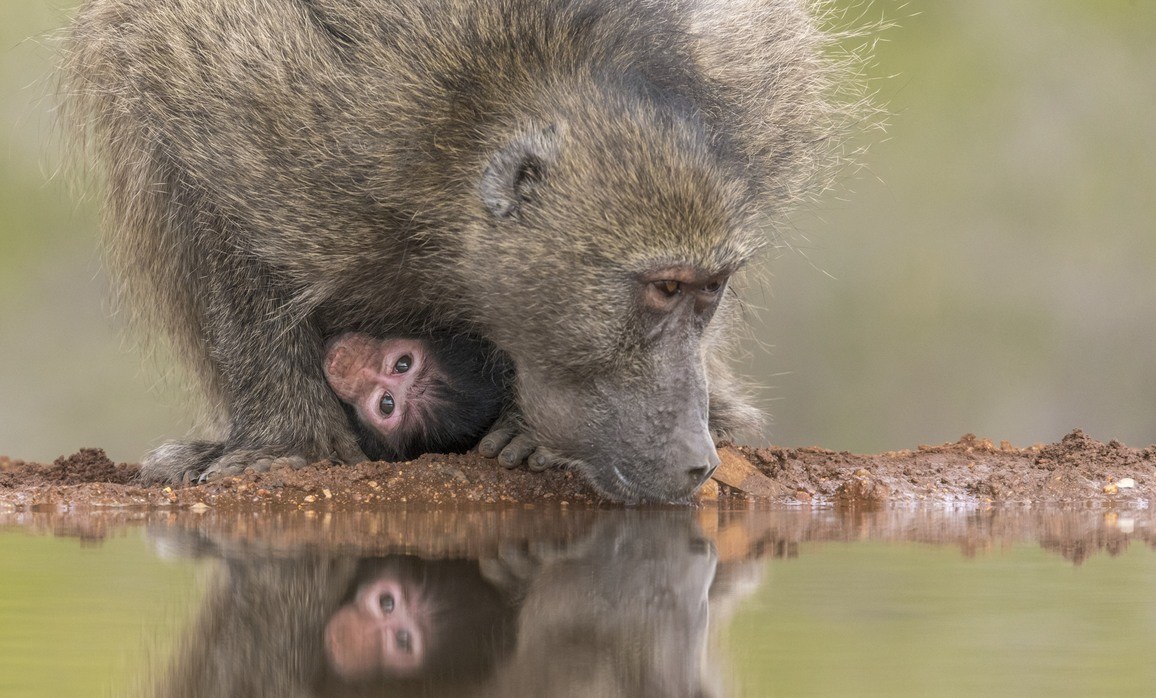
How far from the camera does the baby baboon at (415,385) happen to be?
473cm

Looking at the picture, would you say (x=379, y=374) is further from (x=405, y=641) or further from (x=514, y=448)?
(x=405, y=641)

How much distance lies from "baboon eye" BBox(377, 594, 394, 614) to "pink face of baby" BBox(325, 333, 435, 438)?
234 cm

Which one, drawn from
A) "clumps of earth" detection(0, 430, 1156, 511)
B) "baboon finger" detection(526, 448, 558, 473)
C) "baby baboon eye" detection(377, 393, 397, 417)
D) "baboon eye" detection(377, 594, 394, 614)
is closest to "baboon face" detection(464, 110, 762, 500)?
"baboon finger" detection(526, 448, 558, 473)

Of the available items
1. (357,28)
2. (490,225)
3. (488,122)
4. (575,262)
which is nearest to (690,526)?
(575,262)

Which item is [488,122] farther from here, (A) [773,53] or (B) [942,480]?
(B) [942,480]

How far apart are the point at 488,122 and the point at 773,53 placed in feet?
4.02

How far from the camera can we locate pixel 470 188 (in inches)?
165

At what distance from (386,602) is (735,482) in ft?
7.66

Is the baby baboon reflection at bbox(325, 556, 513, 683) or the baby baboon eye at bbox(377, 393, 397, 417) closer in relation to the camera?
the baby baboon reflection at bbox(325, 556, 513, 683)

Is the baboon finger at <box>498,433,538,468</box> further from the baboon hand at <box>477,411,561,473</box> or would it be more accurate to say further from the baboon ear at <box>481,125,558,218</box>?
the baboon ear at <box>481,125,558,218</box>

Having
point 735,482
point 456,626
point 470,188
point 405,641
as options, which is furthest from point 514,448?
point 405,641

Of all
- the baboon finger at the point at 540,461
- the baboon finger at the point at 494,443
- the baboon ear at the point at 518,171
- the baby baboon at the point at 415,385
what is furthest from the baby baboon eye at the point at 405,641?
the baby baboon at the point at 415,385

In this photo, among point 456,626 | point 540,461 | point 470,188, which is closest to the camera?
point 456,626

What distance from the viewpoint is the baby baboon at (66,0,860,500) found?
3.98 metres
